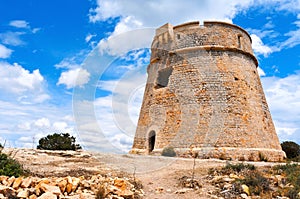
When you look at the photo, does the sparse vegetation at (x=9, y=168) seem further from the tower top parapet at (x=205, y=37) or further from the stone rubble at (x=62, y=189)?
the tower top parapet at (x=205, y=37)

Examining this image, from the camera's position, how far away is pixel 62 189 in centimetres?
540

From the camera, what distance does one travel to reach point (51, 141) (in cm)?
1691

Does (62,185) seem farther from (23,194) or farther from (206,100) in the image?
(206,100)

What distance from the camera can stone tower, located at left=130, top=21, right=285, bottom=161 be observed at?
12695mm

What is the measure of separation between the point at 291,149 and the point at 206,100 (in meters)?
8.99

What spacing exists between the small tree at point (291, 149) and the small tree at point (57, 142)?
14020mm

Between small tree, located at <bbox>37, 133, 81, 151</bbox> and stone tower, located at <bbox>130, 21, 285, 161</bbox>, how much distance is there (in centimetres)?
439

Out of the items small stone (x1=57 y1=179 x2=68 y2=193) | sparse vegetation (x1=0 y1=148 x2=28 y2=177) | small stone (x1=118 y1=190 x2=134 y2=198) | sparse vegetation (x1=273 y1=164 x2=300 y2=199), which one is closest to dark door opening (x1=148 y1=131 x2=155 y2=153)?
sparse vegetation (x1=273 y1=164 x2=300 y2=199)

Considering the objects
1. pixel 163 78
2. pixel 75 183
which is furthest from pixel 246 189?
pixel 163 78

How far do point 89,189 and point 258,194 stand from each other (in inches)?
152

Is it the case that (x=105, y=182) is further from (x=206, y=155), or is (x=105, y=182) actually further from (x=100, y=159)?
(x=206, y=155)

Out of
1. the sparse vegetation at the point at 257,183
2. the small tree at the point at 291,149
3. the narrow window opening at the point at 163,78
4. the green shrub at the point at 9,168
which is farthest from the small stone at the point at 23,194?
the small tree at the point at 291,149

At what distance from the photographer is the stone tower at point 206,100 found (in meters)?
12.7

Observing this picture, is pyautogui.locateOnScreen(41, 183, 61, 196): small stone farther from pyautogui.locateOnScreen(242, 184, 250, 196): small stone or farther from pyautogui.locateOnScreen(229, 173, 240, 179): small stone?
pyautogui.locateOnScreen(229, 173, 240, 179): small stone
